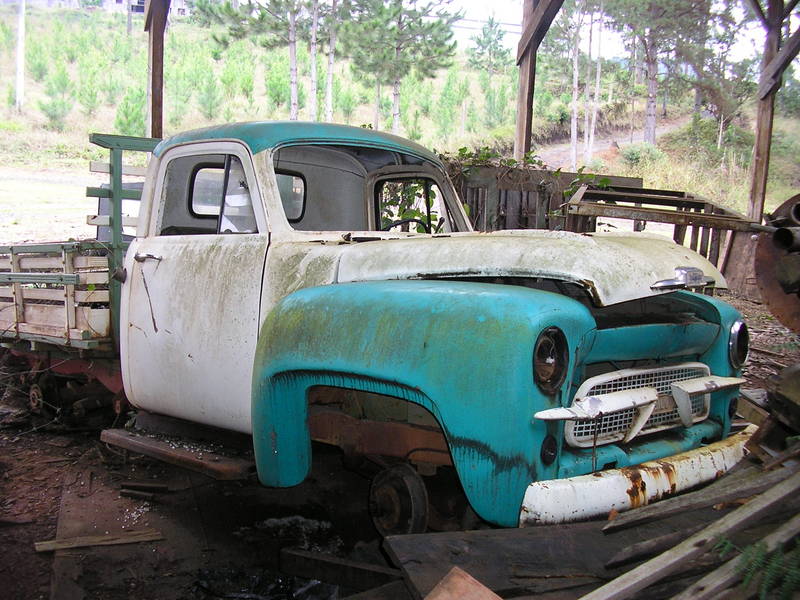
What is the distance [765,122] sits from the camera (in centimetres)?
795

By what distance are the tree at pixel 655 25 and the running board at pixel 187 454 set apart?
31.8 meters

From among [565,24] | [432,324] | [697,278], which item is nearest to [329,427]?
[432,324]

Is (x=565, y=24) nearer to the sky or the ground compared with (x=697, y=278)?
nearer to the sky

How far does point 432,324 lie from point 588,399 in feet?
1.65

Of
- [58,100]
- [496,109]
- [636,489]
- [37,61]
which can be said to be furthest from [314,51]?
[636,489]

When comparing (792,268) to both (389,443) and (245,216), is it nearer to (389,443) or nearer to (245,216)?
(389,443)

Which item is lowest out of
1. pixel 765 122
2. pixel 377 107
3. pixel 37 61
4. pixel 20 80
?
pixel 765 122

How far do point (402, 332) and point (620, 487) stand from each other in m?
0.78

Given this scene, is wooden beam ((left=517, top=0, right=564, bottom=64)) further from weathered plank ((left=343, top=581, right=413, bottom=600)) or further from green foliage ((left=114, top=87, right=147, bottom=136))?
green foliage ((left=114, top=87, right=147, bottom=136))

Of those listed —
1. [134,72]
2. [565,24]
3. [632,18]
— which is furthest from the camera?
[565,24]

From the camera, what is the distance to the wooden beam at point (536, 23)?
7121mm

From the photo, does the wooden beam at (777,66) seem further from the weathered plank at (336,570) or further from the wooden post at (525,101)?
the weathered plank at (336,570)

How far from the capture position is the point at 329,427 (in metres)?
2.65

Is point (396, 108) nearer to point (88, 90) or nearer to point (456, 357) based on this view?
point (88, 90)
